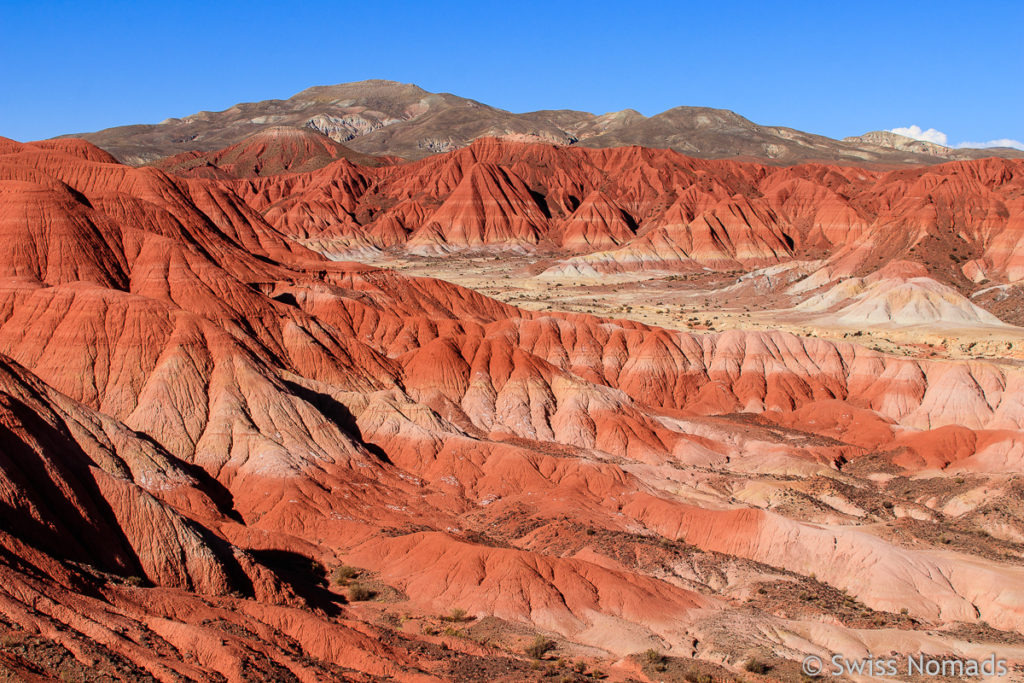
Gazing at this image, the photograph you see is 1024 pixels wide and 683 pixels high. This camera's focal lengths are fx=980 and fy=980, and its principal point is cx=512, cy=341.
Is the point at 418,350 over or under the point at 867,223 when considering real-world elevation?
under

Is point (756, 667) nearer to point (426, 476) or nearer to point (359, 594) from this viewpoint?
point (359, 594)

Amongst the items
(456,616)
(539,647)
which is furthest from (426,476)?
(539,647)

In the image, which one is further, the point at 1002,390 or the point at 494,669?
the point at 1002,390

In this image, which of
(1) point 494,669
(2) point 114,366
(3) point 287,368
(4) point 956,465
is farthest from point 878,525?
(2) point 114,366

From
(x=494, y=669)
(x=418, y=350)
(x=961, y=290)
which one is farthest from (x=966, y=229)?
(x=494, y=669)

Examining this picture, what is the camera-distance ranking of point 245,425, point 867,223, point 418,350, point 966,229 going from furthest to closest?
1. point 867,223
2. point 966,229
3. point 418,350
4. point 245,425

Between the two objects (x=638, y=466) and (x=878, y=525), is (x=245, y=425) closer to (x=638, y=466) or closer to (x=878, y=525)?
(x=638, y=466)

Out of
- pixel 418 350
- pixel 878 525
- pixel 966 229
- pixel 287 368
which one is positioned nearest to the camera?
pixel 878 525

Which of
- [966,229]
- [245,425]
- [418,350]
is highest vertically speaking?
[966,229]

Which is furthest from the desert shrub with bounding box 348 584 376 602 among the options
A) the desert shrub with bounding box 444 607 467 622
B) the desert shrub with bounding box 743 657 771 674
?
the desert shrub with bounding box 743 657 771 674
